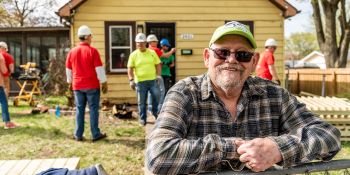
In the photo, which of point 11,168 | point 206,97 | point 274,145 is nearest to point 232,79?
point 206,97

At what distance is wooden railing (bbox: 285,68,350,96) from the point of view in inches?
415

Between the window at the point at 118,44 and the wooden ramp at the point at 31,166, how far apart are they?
6.31 meters

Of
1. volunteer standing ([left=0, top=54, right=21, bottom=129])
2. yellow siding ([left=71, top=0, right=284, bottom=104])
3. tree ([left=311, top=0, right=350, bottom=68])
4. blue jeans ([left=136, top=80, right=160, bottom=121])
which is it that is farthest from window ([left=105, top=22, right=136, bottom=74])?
tree ([left=311, top=0, right=350, bottom=68])

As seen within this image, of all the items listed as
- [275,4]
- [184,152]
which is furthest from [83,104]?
[275,4]

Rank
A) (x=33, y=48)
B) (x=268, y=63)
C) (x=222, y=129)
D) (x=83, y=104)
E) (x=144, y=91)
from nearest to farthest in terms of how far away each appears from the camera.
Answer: (x=222, y=129) → (x=83, y=104) → (x=144, y=91) → (x=268, y=63) → (x=33, y=48)

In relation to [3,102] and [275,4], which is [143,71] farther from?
[275,4]

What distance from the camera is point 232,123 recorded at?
5.82 ft

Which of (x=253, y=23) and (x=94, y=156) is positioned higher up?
(x=253, y=23)

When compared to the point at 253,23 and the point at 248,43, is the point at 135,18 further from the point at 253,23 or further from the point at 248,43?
the point at 248,43

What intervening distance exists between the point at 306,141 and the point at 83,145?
13.3 feet

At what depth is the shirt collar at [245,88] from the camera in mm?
1788

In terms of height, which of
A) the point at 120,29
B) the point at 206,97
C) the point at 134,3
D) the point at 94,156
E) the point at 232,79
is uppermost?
the point at 134,3

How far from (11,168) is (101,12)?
7047mm

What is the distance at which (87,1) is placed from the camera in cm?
854
